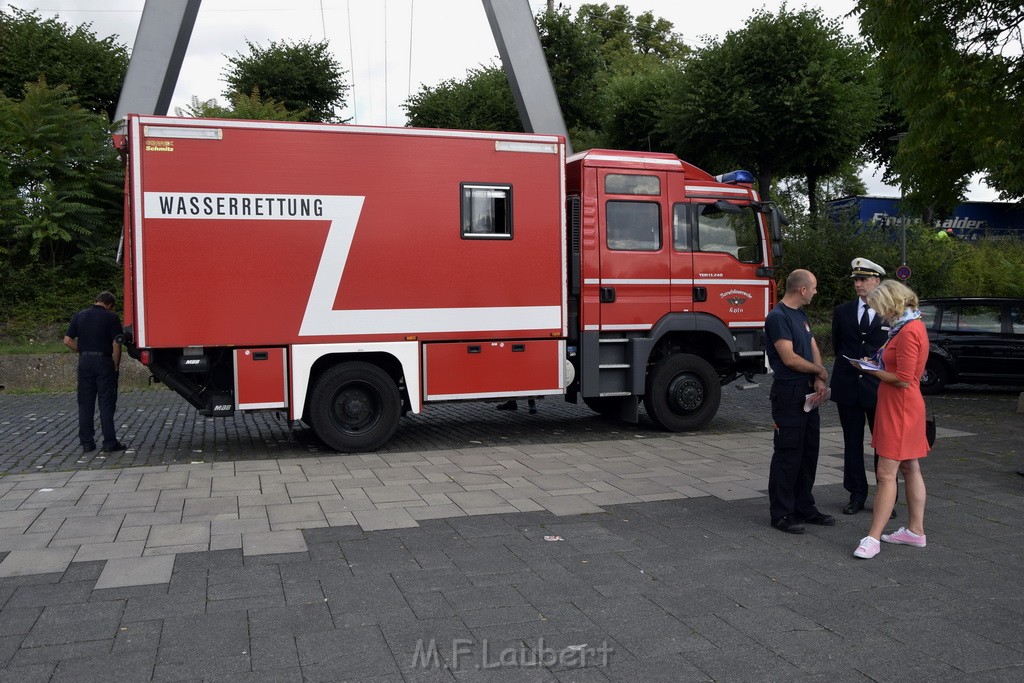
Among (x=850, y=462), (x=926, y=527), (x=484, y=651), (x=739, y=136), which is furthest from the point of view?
(x=739, y=136)

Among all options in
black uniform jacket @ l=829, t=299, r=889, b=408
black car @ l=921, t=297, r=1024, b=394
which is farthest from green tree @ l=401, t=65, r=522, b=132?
black uniform jacket @ l=829, t=299, r=889, b=408

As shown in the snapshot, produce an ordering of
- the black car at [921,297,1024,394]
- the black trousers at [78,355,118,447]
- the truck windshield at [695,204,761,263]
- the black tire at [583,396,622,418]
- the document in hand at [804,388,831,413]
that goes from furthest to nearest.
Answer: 1. the black car at [921,297,1024,394]
2. the black tire at [583,396,622,418]
3. the truck windshield at [695,204,761,263]
4. the black trousers at [78,355,118,447]
5. the document in hand at [804,388,831,413]

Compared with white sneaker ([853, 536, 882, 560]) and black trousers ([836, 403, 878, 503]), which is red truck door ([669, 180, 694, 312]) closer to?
black trousers ([836, 403, 878, 503])

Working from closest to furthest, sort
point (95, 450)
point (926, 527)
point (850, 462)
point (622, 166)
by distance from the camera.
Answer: point (926, 527) → point (850, 462) → point (95, 450) → point (622, 166)

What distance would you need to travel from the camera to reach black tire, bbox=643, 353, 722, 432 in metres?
10.8

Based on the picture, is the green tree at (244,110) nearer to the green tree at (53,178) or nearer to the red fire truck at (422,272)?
the green tree at (53,178)

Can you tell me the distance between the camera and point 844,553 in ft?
19.0

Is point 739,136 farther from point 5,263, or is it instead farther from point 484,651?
point 484,651

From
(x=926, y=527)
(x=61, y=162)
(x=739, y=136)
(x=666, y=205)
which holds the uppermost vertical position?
(x=739, y=136)

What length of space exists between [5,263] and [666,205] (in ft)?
47.0

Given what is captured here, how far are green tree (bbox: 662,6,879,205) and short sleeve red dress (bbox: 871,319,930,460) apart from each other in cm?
2118

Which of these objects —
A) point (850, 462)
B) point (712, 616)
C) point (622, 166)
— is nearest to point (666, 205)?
point (622, 166)

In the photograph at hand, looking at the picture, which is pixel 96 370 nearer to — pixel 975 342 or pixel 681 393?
pixel 681 393

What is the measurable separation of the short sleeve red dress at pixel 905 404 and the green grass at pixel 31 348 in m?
15.2
